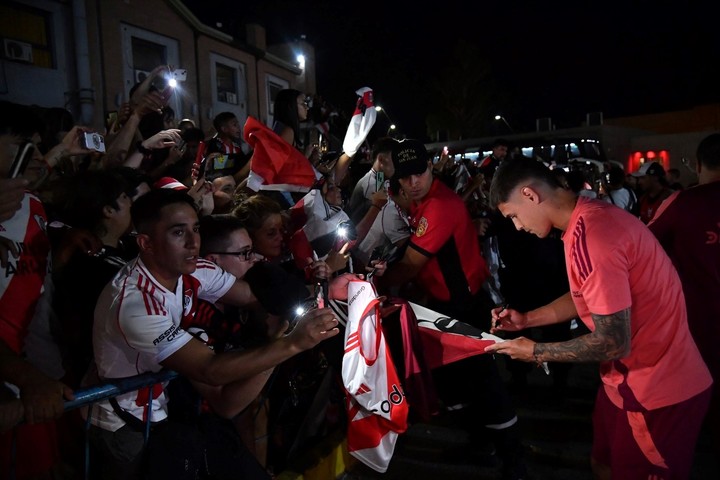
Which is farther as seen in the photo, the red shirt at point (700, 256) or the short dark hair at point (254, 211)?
the short dark hair at point (254, 211)

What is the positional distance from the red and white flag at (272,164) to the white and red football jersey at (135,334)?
74.5 inches

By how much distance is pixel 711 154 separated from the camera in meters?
3.66

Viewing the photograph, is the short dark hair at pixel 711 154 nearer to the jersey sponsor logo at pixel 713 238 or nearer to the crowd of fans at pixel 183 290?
the crowd of fans at pixel 183 290

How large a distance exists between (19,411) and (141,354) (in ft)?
2.00

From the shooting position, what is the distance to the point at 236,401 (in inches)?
108

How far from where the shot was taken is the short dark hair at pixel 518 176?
3.04 m

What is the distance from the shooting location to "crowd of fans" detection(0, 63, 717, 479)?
2.54m

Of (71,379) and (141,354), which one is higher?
(141,354)

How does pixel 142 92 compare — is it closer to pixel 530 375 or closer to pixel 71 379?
pixel 71 379

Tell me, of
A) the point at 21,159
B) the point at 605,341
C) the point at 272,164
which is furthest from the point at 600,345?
the point at 21,159

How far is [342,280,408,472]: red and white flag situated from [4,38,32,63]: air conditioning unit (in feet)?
39.3

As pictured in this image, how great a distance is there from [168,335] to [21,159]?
4.25ft

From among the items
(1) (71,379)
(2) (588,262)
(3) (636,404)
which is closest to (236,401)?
(1) (71,379)

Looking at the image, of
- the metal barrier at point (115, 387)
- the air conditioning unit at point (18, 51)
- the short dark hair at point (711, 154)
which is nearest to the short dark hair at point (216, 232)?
the metal barrier at point (115, 387)
